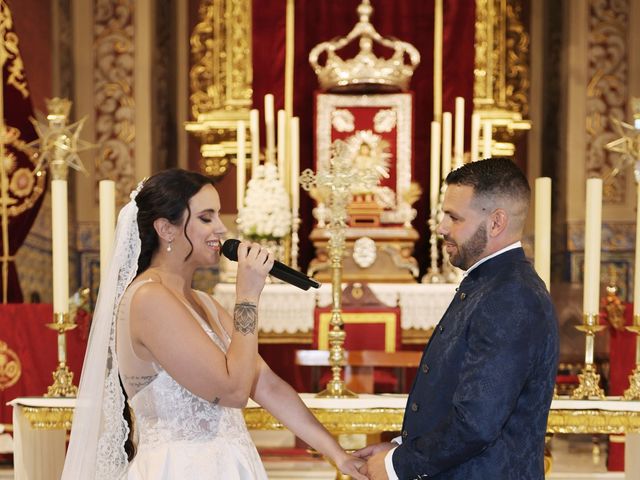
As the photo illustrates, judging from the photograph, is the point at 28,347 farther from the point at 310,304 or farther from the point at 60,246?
the point at 60,246

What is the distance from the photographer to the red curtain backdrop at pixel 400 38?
7707 millimetres

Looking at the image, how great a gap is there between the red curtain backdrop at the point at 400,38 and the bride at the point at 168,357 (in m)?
5.03

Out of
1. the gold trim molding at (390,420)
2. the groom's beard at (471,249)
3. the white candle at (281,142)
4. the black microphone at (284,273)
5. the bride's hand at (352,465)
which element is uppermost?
the white candle at (281,142)

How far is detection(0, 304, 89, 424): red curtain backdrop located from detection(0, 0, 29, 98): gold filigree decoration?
235cm

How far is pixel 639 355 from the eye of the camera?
317 centimetres

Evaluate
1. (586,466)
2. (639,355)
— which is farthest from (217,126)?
(639,355)

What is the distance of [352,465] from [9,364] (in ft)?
10.3

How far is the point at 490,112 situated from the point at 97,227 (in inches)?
138

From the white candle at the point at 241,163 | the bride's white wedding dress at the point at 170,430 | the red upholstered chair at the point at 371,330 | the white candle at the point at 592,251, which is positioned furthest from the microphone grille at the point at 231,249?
the white candle at the point at 241,163

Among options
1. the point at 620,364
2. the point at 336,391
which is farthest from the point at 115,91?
the point at 336,391

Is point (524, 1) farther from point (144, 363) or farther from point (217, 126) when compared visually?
point (144, 363)

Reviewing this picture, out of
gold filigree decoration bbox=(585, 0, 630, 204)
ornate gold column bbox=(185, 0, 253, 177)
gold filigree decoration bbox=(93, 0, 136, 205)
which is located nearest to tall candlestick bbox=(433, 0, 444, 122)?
gold filigree decoration bbox=(585, 0, 630, 204)

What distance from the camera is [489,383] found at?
2.02 meters

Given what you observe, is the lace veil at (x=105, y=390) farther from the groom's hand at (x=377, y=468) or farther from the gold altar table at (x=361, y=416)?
the groom's hand at (x=377, y=468)
